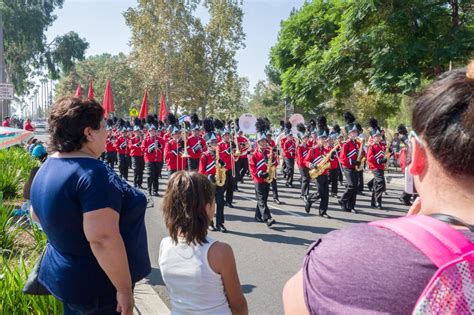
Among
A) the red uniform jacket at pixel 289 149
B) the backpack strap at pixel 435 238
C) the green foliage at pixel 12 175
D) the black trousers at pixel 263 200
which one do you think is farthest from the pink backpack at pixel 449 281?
the red uniform jacket at pixel 289 149

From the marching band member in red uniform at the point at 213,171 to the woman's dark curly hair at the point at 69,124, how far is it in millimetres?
5442

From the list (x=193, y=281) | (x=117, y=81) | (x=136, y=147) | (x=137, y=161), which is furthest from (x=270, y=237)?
(x=117, y=81)

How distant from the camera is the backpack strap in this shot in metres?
0.90

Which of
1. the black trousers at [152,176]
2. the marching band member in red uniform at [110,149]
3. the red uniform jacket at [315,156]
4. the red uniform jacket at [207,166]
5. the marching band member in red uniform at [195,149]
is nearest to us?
the red uniform jacket at [207,166]

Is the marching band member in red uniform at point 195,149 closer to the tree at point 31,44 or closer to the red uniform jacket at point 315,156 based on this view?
the red uniform jacket at point 315,156

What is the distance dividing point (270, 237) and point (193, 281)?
5.58 m

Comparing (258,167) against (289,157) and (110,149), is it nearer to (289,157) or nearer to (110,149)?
(289,157)

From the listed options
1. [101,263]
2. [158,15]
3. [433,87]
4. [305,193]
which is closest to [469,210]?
[433,87]

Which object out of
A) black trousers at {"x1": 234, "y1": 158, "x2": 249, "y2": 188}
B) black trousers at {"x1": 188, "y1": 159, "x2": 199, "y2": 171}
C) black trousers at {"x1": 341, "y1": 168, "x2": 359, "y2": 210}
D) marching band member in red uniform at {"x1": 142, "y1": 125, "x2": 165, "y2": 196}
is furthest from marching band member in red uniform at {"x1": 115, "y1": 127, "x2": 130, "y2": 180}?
black trousers at {"x1": 341, "y1": 168, "x2": 359, "y2": 210}

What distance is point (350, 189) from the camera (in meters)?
10.3

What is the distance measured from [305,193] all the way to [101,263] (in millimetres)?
10539

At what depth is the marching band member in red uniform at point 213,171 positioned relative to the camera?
27.2 feet

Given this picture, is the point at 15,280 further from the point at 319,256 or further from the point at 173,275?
the point at 319,256

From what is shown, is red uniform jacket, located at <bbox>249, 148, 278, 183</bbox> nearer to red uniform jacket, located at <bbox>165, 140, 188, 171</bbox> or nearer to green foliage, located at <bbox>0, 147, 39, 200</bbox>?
red uniform jacket, located at <bbox>165, 140, 188, 171</bbox>
